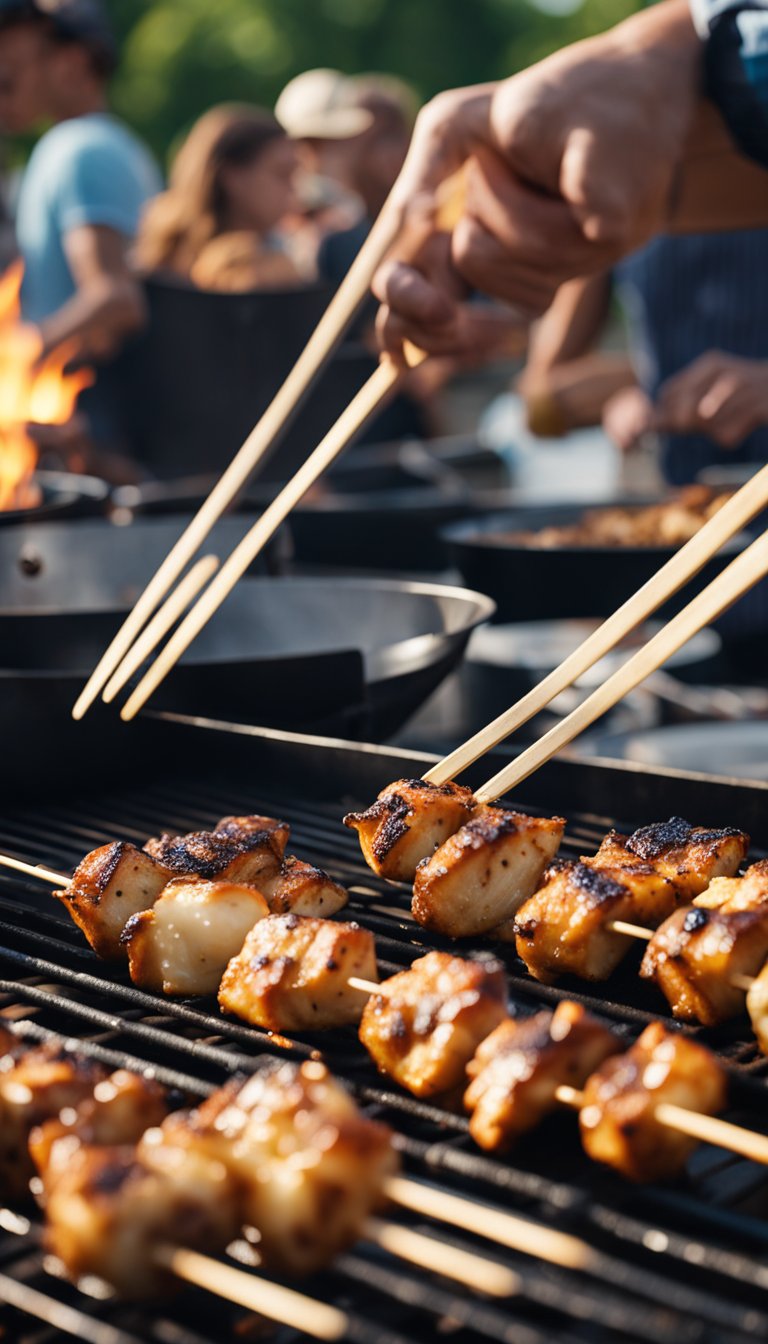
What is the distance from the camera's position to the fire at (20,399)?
482 cm

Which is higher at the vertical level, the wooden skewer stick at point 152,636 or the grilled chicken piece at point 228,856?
the wooden skewer stick at point 152,636

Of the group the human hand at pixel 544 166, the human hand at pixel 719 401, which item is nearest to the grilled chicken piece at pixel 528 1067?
the human hand at pixel 544 166

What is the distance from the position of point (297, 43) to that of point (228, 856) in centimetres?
4585

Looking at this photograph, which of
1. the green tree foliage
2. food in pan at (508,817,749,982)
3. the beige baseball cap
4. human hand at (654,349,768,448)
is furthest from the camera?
the green tree foliage

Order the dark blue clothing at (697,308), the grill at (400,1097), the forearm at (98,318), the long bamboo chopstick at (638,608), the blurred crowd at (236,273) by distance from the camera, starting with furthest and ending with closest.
A: 1. the forearm at (98,318)
2. the dark blue clothing at (697,308)
3. the blurred crowd at (236,273)
4. the long bamboo chopstick at (638,608)
5. the grill at (400,1097)

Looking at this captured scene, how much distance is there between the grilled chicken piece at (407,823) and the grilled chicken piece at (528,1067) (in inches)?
23.8

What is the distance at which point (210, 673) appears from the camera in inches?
119

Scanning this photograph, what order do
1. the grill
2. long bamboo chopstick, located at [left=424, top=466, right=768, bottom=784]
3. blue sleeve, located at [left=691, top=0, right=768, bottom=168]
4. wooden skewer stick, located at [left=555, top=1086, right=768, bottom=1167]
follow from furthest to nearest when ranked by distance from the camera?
blue sleeve, located at [left=691, top=0, right=768, bottom=168] < long bamboo chopstick, located at [left=424, top=466, right=768, bottom=784] < wooden skewer stick, located at [left=555, top=1086, right=768, bottom=1167] < the grill

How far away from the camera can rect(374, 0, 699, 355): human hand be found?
325cm


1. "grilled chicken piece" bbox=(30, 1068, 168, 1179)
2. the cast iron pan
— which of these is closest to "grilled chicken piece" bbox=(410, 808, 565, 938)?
"grilled chicken piece" bbox=(30, 1068, 168, 1179)

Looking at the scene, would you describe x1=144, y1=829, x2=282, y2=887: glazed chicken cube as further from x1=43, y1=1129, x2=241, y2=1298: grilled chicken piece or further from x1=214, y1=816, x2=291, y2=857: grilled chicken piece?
x1=43, y1=1129, x2=241, y2=1298: grilled chicken piece

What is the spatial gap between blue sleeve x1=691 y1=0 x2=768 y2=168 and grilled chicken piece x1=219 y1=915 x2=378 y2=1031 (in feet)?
7.66

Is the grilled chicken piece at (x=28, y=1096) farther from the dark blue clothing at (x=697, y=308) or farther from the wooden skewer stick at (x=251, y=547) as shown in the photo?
the dark blue clothing at (x=697, y=308)

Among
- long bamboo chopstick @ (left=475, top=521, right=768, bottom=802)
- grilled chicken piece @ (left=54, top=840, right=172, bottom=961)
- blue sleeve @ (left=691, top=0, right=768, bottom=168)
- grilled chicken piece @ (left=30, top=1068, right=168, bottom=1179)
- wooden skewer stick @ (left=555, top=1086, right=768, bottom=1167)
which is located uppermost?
blue sleeve @ (left=691, top=0, right=768, bottom=168)
